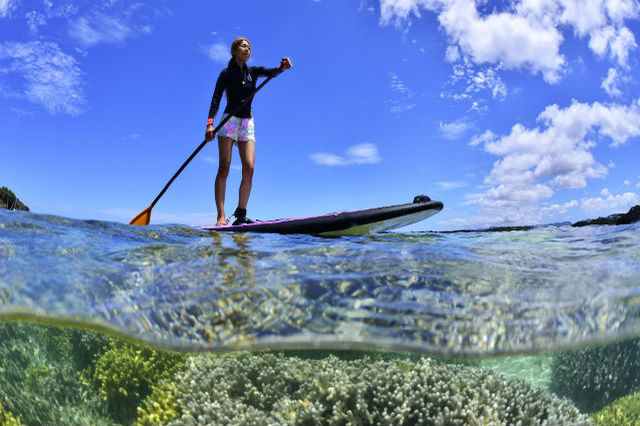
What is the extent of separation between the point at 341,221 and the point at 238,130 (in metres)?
2.74

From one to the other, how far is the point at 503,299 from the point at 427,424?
1.68 metres

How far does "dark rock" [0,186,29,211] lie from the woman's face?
13.4 meters

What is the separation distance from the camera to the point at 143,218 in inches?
359

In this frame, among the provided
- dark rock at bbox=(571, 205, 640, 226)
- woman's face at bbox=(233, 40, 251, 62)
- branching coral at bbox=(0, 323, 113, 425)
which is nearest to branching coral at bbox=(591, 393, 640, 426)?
branching coral at bbox=(0, 323, 113, 425)

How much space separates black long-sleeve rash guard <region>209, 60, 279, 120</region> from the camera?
7.99 metres

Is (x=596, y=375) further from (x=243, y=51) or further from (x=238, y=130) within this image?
(x=243, y=51)

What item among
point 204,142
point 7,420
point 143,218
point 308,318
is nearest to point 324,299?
point 308,318

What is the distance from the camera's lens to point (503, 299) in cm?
458

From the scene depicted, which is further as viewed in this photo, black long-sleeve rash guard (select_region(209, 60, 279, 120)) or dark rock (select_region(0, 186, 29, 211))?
dark rock (select_region(0, 186, 29, 211))

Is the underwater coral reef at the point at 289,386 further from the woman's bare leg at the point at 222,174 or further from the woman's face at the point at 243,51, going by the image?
the woman's face at the point at 243,51

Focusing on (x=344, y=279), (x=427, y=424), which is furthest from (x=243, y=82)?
(x=427, y=424)

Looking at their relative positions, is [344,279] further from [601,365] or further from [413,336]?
[601,365]

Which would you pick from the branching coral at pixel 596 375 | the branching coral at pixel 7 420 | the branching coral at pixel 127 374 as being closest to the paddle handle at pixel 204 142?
the branching coral at pixel 127 374

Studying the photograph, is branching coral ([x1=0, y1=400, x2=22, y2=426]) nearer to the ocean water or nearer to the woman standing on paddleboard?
the ocean water
